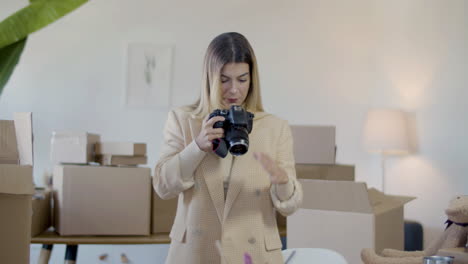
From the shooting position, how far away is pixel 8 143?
126cm

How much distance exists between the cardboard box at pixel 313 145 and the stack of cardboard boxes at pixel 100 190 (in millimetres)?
711

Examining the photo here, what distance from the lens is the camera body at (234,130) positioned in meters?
1.31

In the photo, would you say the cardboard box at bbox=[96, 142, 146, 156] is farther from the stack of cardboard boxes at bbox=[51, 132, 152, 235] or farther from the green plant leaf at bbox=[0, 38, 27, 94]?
the green plant leaf at bbox=[0, 38, 27, 94]

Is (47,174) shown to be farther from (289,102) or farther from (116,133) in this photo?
(289,102)

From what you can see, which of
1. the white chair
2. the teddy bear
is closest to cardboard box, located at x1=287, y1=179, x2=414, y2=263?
the teddy bear

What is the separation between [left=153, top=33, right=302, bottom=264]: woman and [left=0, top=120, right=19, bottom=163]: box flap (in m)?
0.35

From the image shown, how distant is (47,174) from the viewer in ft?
12.0

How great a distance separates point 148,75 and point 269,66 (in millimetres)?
876

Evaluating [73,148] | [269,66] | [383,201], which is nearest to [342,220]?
[383,201]

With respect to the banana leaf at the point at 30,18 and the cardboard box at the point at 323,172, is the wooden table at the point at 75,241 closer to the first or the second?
the cardboard box at the point at 323,172

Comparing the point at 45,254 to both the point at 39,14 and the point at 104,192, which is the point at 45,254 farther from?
the point at 39,14

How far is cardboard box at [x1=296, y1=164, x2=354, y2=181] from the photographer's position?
2.65 metres

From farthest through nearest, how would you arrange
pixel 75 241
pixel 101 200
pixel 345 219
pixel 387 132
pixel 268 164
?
pixel 387 132 → pixel 101 200 → pixel 75 241 → pixel 345 219 → pixel 268 164

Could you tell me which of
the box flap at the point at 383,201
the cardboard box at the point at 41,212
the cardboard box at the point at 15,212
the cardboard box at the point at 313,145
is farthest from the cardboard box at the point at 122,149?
the cardboard box at the point at 15,212
